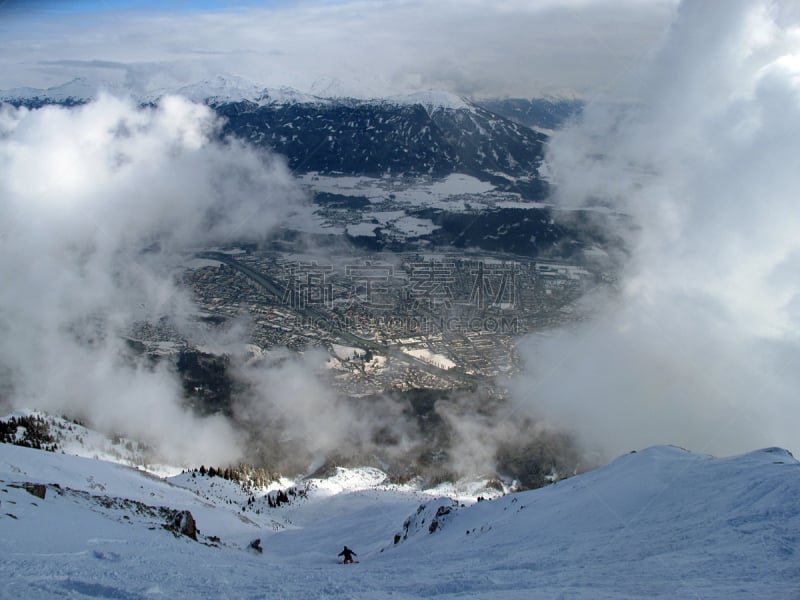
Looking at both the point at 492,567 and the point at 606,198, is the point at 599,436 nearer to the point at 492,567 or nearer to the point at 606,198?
the point at 492,567

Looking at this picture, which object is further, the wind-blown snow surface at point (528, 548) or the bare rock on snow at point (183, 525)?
the bare rock on snow at point (183, 525)

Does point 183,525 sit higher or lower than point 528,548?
lower

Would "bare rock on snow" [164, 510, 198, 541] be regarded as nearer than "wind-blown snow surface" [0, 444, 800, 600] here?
No

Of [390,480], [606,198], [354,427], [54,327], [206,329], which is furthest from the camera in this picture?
[606,198]

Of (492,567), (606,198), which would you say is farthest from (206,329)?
(606,198)

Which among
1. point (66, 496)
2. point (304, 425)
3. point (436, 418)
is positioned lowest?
point (304, 425)

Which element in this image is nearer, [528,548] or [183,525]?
[528,548]

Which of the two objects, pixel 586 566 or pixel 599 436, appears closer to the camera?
pixel 586 566

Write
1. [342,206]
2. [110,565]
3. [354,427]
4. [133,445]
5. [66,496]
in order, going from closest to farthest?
[110,565], [66,496], [133,445], [354,427], [342,206]
